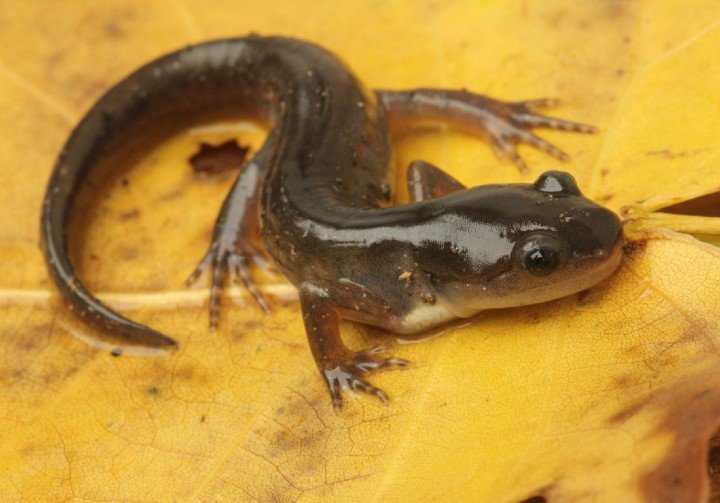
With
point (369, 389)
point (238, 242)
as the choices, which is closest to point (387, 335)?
point (369, 389)

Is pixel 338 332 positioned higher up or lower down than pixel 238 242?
higher up

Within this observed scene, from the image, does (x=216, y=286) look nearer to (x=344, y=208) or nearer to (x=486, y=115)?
(x=344, y=208)

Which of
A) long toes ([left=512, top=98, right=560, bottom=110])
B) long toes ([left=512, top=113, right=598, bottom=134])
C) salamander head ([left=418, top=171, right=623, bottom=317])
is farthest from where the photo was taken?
long toes ([left=512, top=98, right=560, bottom=110])

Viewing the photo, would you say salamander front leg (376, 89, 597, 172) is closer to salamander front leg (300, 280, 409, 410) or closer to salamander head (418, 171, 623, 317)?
salamander head (418, 171, 623, 317)

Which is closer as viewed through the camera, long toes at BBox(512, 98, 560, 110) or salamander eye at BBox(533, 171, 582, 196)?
salamander eye at BBox(533, 171, 582, 196)

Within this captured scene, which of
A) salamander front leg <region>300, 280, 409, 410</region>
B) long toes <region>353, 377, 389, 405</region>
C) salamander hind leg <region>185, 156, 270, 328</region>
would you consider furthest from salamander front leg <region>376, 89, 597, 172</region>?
long toes <region>353, 377, 389, 405</region>

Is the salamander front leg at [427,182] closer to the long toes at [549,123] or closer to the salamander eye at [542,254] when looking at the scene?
the long toes at [549,123]

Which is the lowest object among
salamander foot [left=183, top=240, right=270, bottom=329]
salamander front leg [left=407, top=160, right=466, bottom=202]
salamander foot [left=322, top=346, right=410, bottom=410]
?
salamander foot [left=183, top=240, right=270, bottom=329]
